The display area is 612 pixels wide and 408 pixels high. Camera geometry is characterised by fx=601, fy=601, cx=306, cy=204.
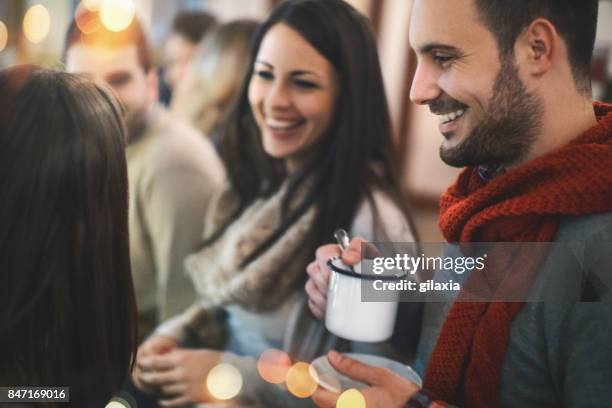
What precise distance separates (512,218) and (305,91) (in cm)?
51

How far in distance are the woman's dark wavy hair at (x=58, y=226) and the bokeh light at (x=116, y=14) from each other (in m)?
0.56

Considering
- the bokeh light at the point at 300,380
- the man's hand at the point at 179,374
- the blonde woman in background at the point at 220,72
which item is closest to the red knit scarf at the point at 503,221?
the bokeh light at the point at 300,380

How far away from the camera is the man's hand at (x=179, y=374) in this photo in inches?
41.4

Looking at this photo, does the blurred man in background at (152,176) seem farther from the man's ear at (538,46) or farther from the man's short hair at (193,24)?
the man's short hair at (193,24)

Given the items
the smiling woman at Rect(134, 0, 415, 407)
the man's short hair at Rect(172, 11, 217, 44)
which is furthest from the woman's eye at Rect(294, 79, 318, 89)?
the man's short hair at Rect(172, 11, 217, 44)

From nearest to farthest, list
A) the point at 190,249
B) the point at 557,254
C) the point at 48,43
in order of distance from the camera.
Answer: the point at 557,254, the point at 48,43, the point at 190,249

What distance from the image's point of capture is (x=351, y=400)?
0.76 meters

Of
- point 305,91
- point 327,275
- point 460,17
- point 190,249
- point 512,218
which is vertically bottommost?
point 190,249

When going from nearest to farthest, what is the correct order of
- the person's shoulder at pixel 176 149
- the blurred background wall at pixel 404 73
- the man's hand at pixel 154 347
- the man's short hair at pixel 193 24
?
1. the man's hand at pixel 154 347
2. the person's shoulder at pixel 176 149
3. the blurred background wall at pixel 404 73
4. the man's short hair at pixel 193 24

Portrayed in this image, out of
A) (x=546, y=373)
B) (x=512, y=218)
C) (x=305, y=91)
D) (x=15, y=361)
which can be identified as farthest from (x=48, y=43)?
(x=546, y=373)

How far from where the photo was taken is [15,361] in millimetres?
674

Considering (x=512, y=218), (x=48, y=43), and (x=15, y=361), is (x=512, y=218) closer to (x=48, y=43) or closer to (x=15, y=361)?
(x=15, y=361)

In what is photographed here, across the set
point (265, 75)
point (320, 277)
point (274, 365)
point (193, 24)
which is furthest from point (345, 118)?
point (193, 24)

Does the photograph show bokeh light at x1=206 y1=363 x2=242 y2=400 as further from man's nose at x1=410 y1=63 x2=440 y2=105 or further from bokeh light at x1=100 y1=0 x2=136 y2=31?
bokeh light at x1=100 y1=0 x2=136 y2=31
